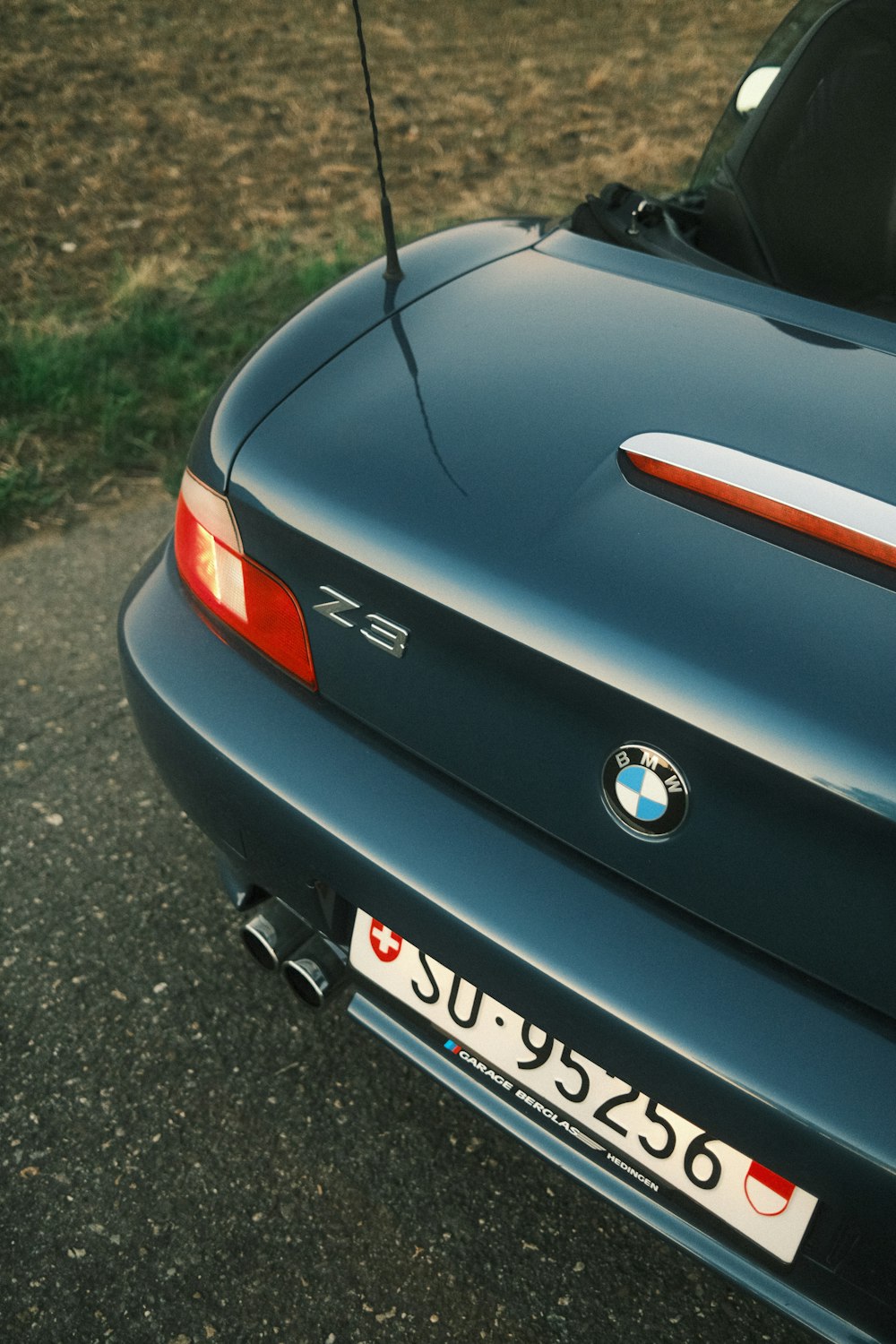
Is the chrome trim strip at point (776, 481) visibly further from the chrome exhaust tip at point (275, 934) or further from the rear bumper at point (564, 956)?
the chrome exhaust tip at point (275, 934)

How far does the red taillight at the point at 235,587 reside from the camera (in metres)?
1.54

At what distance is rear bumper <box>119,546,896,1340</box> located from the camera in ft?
3.70

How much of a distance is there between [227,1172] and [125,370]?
119 inches

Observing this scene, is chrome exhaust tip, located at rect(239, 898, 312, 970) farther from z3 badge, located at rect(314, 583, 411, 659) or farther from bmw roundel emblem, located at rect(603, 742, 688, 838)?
bmw roundel emblem, located at rect(603, 742, 688, 838)

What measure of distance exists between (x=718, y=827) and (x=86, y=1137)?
123 centimetres

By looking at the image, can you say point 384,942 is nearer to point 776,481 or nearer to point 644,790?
point 644,790

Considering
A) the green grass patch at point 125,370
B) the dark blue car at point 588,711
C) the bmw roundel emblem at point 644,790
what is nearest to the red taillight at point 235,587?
the dark blue car at point 588,711

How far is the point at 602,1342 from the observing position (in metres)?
1.58

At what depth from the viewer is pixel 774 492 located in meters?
1.28

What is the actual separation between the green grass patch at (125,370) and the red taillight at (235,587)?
186 centimetres

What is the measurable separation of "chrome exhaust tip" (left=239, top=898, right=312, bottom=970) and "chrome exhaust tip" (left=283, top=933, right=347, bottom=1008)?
0.03 m

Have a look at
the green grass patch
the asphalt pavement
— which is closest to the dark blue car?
the asphalt pavement

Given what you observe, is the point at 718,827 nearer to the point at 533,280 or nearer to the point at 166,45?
the point at 533,280

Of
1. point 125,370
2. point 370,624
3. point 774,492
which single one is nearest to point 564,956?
point 370,624
